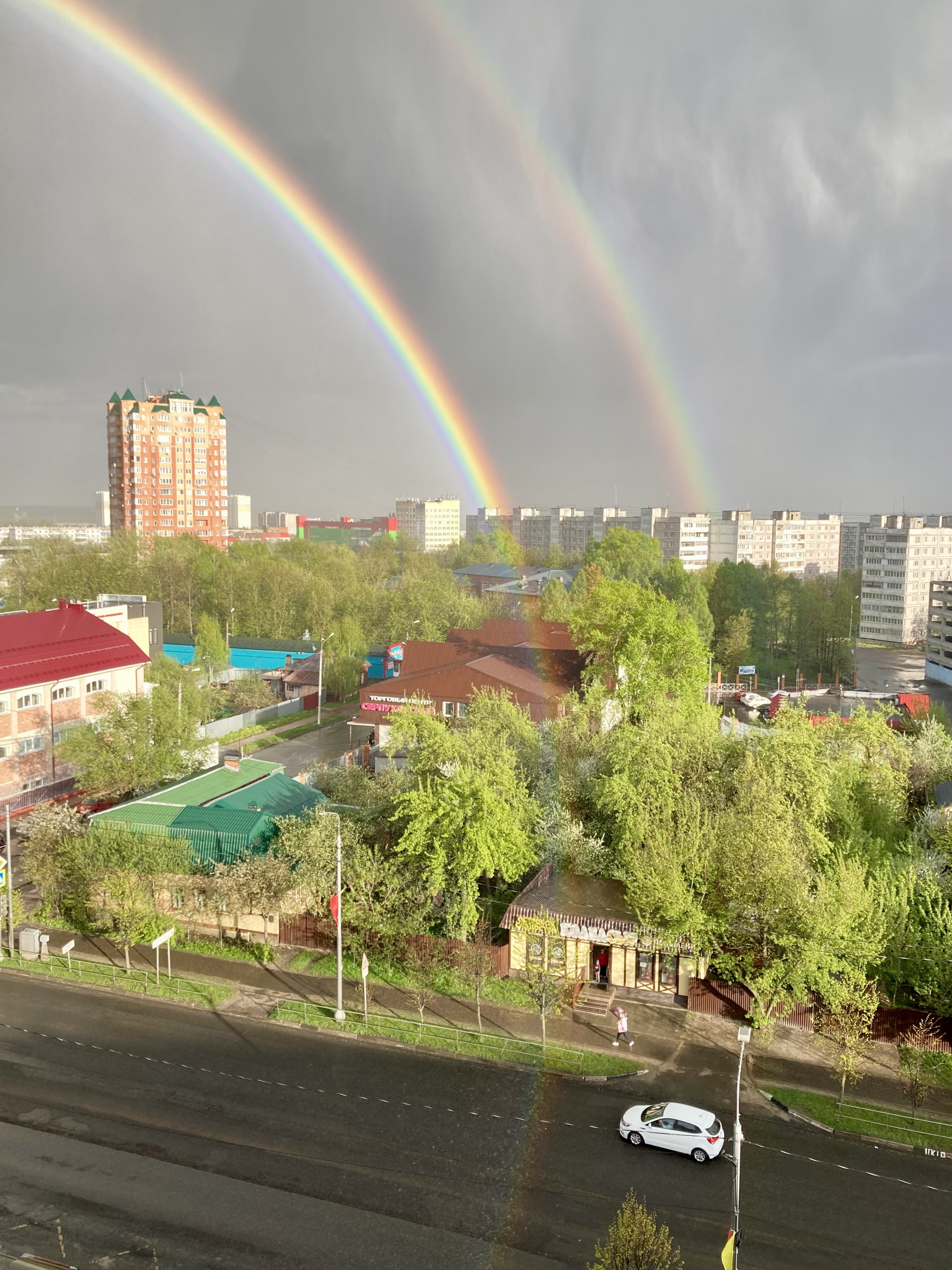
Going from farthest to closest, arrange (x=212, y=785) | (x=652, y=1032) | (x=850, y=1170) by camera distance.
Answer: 1. (x=212, y=785)
2. (x=652, y=1032)
3. (x=850, y=1170)

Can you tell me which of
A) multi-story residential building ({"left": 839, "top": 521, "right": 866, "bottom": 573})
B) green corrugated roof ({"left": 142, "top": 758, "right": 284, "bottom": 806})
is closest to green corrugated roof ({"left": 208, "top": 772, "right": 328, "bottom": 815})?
green corrugated roof ({"left": 142, "top": 758, "right": 284, "bottom": 806})

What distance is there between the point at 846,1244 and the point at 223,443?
13217 cm

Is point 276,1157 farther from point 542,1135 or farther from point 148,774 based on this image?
point 148,774

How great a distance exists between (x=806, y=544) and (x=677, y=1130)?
548ft

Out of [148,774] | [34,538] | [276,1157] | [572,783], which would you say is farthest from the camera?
[34,538]

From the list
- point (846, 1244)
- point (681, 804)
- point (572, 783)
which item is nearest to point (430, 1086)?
point (846, 1244)

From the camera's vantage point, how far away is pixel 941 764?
2697 centimetres

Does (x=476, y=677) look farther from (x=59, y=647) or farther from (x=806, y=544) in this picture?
(x=806, y=544)

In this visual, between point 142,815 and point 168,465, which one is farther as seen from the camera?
point 168,465

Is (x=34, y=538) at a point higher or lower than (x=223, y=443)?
lower

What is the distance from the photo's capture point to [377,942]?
21.0 meters

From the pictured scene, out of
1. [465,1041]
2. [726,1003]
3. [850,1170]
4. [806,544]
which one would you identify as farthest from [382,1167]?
[806,544]

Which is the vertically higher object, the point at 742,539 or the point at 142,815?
the point at 742,539

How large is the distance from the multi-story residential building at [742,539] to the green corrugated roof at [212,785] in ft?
431
